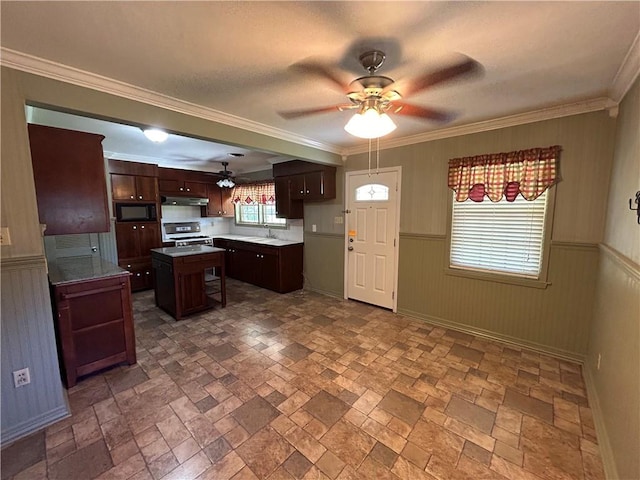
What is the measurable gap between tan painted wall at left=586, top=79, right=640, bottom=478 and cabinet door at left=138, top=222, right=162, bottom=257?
576 centimetres

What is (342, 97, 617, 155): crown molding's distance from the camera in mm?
2385

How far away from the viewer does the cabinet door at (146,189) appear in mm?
4719

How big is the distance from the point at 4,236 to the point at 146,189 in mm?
3403

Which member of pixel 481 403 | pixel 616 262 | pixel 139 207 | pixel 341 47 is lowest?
pixel 481 403

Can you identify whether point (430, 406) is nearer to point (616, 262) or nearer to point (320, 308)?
point (616, 262)

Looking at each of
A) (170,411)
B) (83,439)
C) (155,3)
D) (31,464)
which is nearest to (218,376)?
(170,411)

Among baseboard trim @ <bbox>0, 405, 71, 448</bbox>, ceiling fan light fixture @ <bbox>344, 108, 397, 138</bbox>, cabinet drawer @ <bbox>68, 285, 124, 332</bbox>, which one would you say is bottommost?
baseboard trim @ <bbox>0, 405, 71, 448</bbox>

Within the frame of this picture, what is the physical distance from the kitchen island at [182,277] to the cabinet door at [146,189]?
140 centimetres

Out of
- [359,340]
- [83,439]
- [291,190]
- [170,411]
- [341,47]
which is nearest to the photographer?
[341,47]

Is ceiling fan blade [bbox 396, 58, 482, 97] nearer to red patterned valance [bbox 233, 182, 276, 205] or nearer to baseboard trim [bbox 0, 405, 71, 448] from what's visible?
baseboard trim [bbox 0, 405, 71, 448]

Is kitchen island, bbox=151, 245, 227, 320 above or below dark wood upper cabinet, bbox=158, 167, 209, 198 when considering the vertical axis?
below

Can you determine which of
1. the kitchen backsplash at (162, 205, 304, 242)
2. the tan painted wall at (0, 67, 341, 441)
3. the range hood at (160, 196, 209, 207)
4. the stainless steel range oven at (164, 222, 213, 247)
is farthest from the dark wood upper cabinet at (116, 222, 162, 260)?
the tan painted wall at (0, 67, 341, 441)

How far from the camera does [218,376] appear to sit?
2443 millimetres

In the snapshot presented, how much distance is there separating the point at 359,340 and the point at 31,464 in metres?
2.60
